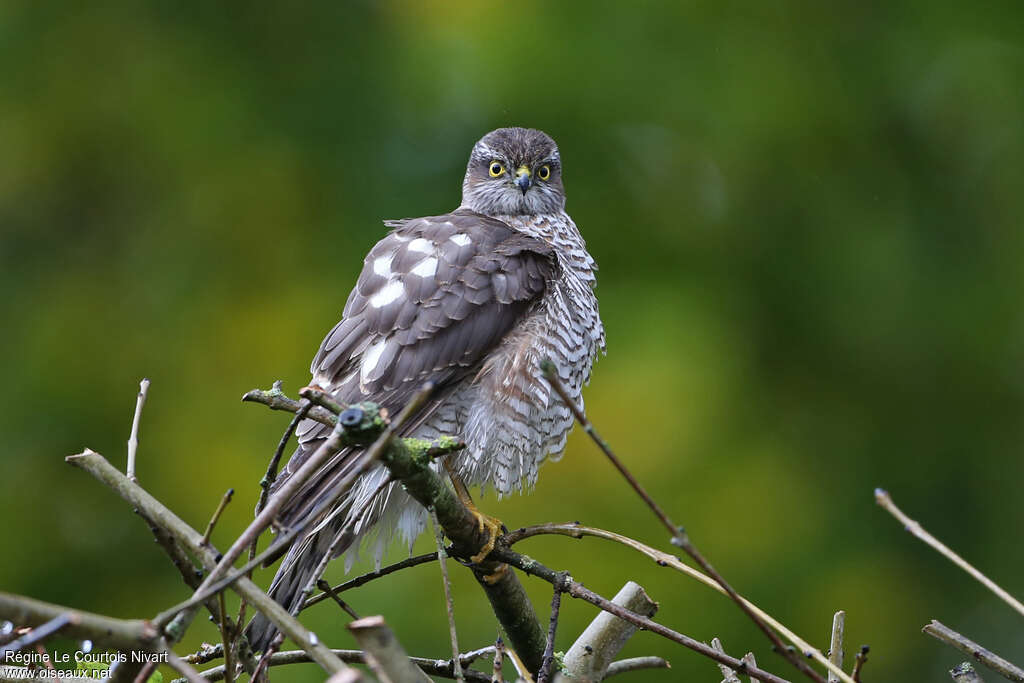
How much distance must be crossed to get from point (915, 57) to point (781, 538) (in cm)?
238

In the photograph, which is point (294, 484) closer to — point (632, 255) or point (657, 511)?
point (657, 511)

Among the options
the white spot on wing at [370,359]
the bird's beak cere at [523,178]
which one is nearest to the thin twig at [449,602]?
the white spot on wing at [370,359]

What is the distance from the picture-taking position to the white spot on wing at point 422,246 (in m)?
3.30

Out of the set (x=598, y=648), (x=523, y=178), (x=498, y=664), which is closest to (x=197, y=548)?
(x=498, y=664)

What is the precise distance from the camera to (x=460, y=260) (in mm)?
3262

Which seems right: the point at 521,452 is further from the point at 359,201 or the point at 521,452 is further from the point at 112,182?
the point at 112,182

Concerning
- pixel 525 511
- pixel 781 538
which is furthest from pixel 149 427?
pixel 781 538

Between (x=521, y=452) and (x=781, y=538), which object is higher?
(x=521, y=452)

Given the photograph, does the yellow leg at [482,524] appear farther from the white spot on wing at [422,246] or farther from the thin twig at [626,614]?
the white spot on wing at [422,246]

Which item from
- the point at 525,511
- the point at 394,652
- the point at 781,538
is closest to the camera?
the point at 394,652

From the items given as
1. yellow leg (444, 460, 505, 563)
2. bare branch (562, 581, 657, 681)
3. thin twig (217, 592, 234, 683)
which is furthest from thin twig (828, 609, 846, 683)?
thin twig (217, 592, 234, 683)

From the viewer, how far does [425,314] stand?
3.15 m

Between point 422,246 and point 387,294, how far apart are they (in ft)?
0.61

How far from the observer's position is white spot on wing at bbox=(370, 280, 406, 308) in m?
3.21
